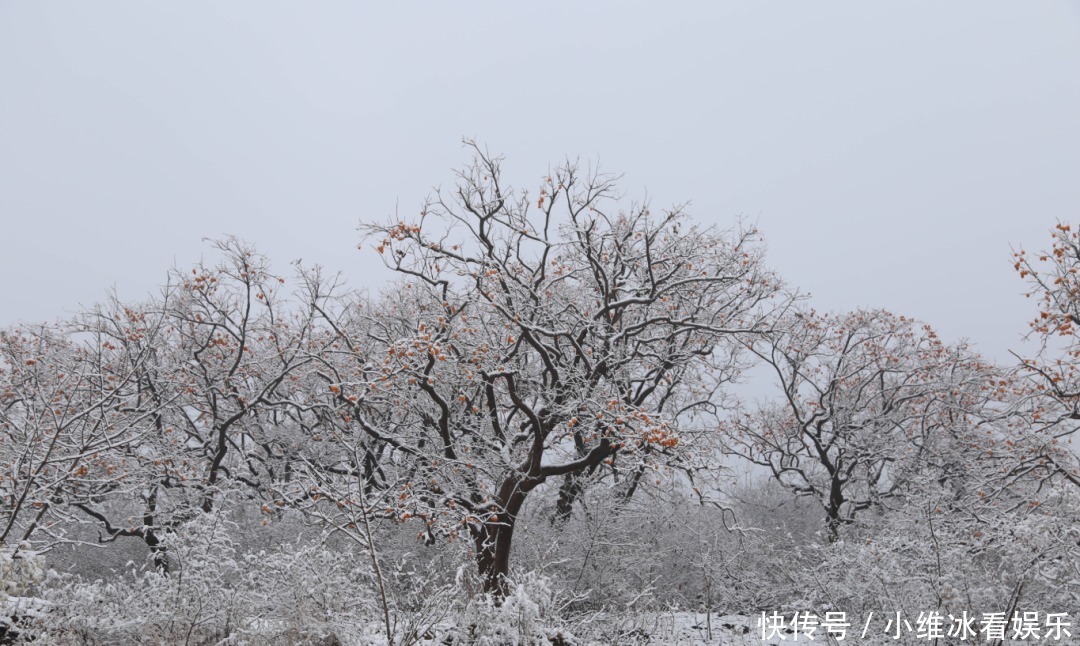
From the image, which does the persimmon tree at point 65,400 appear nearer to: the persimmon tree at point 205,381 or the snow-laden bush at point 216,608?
the persimmon tree at point 205,381

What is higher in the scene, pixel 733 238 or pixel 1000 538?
pixel 733 238

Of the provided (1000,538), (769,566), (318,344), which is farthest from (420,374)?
(769,566)

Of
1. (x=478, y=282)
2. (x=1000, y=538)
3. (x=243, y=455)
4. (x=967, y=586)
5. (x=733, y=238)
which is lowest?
(x=967, y=586)

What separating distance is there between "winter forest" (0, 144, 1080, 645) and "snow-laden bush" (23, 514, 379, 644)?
0.03 m

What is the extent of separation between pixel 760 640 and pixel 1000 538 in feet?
10.5

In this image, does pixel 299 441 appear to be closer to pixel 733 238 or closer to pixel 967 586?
pixel 733 238

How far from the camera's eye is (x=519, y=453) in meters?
9.80

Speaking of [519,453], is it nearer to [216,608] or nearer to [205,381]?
[216,608]

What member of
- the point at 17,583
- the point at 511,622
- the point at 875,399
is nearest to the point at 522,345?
the point at 511,622

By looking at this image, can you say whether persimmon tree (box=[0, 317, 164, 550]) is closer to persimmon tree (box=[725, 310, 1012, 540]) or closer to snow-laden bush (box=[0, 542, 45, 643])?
snow-laden bush (box=[0, 542, 45, 643])

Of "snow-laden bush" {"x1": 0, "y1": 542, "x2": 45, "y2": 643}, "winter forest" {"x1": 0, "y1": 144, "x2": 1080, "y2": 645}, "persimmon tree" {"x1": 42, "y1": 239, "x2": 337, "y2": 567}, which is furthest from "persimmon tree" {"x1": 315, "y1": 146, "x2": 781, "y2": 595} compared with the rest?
"snow-laden bush" {"x1": 0, "y1": 542, "x2": 45, "y2": 643}

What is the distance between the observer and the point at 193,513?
991cm

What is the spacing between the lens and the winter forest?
611 centimetres

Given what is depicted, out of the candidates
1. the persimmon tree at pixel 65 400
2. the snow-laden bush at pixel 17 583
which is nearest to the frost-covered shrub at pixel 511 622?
the snow-laden bush at pixel 17 583
